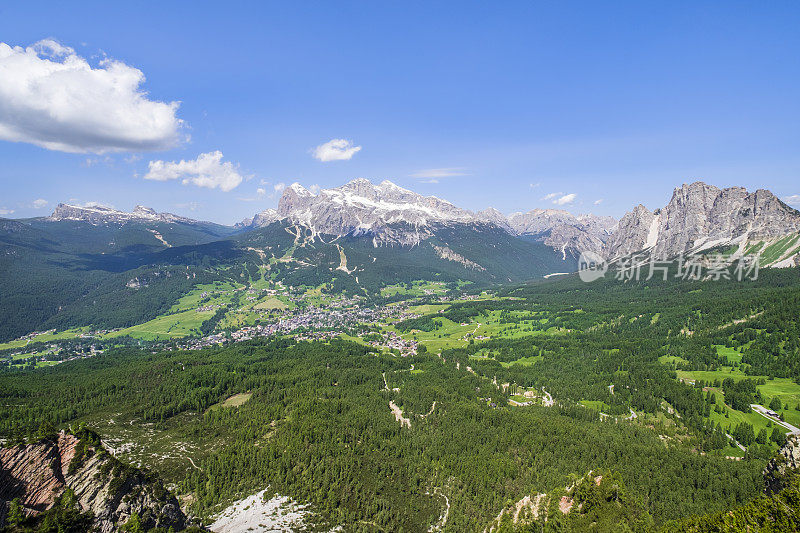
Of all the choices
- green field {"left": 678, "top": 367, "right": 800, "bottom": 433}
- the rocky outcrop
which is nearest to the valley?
green field {"left": 678, "top": 367, "right": 800, "bottom": 433}

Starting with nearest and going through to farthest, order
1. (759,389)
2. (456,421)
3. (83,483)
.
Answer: (83,483)
(456,421)
(759,389)

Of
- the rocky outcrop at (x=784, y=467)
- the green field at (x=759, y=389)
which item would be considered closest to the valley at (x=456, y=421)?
the green field at (x=759, y=389)

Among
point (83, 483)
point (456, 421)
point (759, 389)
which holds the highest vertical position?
point (759, 389)

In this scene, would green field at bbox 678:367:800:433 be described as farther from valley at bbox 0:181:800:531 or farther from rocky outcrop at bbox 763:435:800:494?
rocky outcrop at bbox 763:435:800:494

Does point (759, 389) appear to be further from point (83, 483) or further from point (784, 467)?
point (83, 483)

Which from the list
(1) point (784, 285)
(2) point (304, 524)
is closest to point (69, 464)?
(2) point (304, 524)

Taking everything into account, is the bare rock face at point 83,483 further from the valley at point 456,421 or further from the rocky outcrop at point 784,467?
the rocky outcrop at point 784,467

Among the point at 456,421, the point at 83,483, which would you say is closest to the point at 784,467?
the point at 456,421

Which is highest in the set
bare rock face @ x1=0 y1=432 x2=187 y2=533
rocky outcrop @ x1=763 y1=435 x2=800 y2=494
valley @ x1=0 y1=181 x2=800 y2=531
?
rocky outcrop @ x1=763 y1=435 x2=800 y2=494

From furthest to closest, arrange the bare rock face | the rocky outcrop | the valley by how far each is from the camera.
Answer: the valley → the rocky outcrop → the bare rock face
